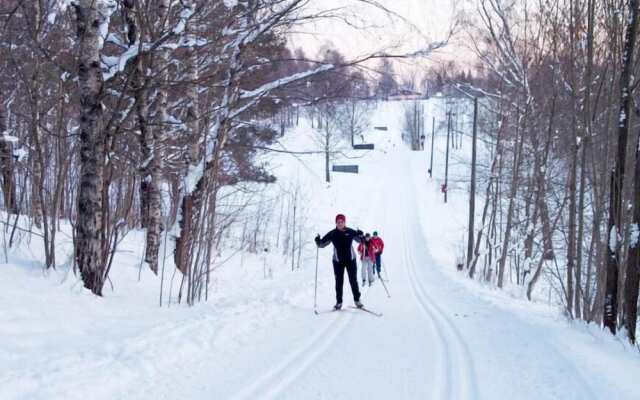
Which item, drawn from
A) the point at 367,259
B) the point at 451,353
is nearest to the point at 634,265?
the point at 451,353

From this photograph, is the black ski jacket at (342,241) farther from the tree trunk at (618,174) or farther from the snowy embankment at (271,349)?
the tree trunk at (618,174)

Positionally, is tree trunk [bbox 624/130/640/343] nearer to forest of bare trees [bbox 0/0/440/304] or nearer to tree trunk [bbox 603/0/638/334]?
tree trunk [bbox 603/0/638/334]

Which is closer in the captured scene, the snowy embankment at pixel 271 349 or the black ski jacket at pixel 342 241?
the snowy embankment at pixel 271 349

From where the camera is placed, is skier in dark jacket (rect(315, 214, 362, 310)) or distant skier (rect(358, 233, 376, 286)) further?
distant skier (rect(358, 233, 376, 286))

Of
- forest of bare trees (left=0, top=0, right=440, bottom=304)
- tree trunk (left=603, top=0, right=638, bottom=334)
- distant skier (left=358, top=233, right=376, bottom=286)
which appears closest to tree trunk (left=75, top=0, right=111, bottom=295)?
forest of bare trees (left=0, top=0, right=440, bottom=304)

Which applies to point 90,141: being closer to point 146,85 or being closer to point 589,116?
point 146,85

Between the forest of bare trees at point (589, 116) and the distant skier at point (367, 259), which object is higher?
the forest of bare trees at point (589, 116)

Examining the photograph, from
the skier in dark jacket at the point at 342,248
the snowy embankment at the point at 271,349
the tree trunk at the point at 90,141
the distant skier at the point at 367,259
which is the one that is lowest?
the distant skier at the point at 367,259

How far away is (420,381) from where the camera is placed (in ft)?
17.8

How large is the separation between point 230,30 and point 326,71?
59.4 inches

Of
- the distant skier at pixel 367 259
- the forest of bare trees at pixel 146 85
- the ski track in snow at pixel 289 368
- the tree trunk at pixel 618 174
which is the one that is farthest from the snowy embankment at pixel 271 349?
the distant skier at pixel 367 259

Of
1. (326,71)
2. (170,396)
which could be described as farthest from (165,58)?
(170,396)

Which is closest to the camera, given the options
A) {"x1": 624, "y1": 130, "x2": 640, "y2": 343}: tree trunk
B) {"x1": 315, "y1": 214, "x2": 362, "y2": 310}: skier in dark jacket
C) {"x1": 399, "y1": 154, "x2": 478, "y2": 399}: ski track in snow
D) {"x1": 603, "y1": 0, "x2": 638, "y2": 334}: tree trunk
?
{"x1": 399, "y1": 154, "x2": 478, "y2": 399}: ski track in snow

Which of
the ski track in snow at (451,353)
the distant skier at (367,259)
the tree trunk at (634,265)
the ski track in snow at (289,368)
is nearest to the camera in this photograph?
the ski track in snow at (289,368)
